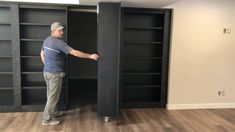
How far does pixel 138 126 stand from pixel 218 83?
2174 millimetres

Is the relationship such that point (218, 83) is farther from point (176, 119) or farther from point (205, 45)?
point (176, 119)

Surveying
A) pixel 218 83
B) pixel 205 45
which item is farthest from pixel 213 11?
pixel 218 83

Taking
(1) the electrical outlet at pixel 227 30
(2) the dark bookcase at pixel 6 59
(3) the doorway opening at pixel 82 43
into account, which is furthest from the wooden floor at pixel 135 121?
(3) the doorway opening at pixel 82 43

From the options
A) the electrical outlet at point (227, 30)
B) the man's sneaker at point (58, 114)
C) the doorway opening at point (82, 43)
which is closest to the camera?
the man's sneaker at point (58, 114)

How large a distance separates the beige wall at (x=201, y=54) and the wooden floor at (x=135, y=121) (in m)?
0.33

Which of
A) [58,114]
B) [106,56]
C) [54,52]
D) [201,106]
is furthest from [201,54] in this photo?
[58,114]

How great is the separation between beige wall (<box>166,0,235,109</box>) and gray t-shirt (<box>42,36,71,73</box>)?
2227mm

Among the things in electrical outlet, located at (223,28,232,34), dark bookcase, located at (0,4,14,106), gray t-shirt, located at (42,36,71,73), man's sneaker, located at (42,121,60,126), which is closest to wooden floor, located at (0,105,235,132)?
man's sneaker, located at (42,121,60,126)

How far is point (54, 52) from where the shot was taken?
3.79 metres

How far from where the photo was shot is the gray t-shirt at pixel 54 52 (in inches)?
147

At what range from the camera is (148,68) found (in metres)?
5.10

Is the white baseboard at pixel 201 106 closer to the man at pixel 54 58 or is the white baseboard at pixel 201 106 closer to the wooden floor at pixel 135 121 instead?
the wooden floor at pixel 135 121

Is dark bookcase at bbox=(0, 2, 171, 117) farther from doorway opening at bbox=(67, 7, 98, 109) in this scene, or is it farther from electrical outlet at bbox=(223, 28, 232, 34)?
doorway opening at bbox=(67, 7, 98, 109)

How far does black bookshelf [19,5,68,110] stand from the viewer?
4555mm
